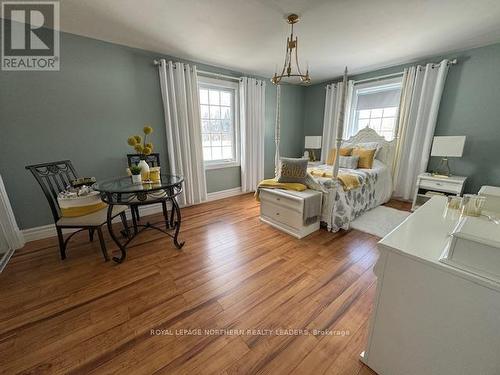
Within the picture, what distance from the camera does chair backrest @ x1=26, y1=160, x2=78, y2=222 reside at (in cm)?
184

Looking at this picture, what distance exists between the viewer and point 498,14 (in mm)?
1923

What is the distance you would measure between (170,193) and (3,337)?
1.42 metres

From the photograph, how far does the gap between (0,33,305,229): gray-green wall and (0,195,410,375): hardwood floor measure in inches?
36.2

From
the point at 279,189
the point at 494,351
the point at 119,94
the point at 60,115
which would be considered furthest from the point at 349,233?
the point at 60,115

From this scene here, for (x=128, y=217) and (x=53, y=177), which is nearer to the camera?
(x=53, y=177)

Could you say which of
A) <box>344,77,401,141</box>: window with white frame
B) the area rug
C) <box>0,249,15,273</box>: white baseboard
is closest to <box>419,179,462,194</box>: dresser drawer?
the area rug

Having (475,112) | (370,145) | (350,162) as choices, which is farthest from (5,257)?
(475,112)

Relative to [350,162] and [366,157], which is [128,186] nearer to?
[350,162]

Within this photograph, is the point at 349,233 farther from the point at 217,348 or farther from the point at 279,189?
the point at 217,348

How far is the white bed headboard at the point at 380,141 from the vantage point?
3.53 m

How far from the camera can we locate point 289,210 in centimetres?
251

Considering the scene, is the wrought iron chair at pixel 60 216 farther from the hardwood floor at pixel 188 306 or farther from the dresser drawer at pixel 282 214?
the dresser drawer at pixel 282 214

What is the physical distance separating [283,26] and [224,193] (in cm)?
279

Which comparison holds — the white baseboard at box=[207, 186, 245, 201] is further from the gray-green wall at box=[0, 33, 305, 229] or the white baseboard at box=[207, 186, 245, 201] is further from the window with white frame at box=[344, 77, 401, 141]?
the window with white frame at box=[344, 77, 401, 141]
